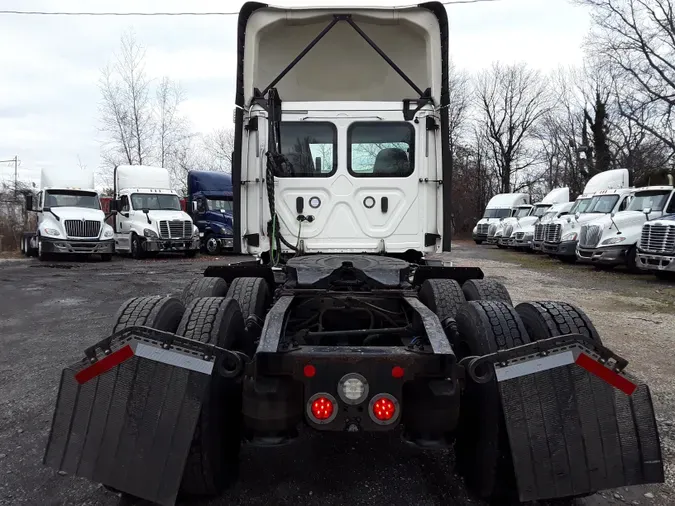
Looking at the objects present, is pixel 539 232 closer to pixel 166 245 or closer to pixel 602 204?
pixel 602 204

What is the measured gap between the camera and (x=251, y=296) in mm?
4117

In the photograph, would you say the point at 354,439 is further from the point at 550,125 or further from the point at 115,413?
the point at 550,125

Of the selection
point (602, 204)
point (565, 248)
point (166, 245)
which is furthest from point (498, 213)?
point (166, 245)

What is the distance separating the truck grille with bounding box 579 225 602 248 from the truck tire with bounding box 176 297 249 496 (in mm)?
14837

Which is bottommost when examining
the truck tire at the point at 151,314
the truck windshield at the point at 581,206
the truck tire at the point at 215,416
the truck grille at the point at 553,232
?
the truck tire at the point at 215,416

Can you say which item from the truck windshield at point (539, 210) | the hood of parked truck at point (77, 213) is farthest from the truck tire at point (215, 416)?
the truck windshield at point (539, 210)

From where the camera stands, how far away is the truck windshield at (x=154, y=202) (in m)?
19.6

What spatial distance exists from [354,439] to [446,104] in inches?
130

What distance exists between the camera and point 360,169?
520cm

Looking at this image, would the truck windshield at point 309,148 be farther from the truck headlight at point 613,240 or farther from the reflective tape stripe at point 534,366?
the truck headlight at point 613,240

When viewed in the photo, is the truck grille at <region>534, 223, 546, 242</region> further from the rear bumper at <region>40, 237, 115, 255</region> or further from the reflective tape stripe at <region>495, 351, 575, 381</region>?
the reflective tape stripe at <region>495, 351, 575, 381</region>

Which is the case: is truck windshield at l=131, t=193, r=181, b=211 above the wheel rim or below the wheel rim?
above

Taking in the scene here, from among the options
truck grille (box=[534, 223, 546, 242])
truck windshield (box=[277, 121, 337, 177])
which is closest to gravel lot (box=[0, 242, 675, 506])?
truck windshield (box=[277, 121, 337, 177])

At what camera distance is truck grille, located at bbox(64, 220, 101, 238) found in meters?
17.6
